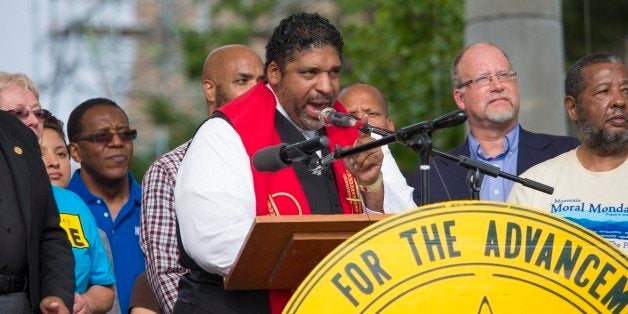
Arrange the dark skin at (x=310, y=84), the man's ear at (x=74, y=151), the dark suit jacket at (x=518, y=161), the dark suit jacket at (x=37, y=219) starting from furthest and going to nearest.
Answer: the man's ear at (x=74, y=151)
the dark suit jacket at (x=518, y=161)
the dark suit jacket at (x=37, y=219)
the dark skin at (x=310, y=84)

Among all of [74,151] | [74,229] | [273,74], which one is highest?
[273,74]

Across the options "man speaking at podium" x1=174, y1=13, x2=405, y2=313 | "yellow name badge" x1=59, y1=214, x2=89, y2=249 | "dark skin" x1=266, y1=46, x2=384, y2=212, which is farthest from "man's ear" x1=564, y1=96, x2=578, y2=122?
"yellow name badge" x1=59, y1=214, x2=89, y2=249

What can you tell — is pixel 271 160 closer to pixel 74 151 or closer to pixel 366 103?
pixel 366 103

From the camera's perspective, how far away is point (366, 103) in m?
7.93

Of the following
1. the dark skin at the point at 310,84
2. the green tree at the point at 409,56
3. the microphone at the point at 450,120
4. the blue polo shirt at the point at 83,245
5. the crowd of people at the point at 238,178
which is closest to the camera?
the microphone at the point at 450,120

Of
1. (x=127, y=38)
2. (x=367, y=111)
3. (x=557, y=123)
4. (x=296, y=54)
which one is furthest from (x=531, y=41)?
(x=127, y=38)

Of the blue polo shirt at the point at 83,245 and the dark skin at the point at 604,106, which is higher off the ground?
the dark skin at the point at 604,106

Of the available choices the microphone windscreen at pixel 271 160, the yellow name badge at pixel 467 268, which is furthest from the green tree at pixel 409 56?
the yellow name badge at pixel 467 268

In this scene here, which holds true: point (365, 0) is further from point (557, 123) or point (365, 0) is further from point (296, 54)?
point (296, 54)

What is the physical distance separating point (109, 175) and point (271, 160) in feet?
11.0

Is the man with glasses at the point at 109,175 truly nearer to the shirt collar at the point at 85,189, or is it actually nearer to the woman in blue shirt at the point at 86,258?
the shirt collar at the point at 85,189

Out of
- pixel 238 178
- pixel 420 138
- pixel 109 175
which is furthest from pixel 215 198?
pixel 109 175

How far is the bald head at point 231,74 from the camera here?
7.41 metres

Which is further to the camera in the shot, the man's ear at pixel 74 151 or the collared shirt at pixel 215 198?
the man's ear at pixel 74 151
